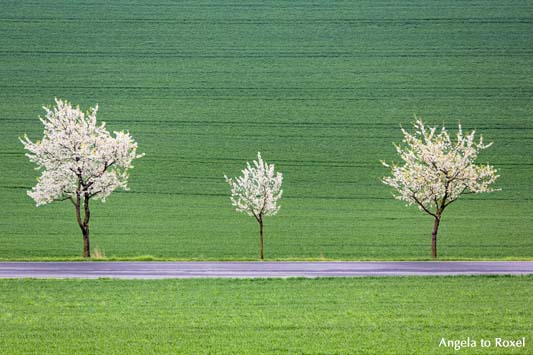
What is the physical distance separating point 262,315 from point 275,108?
50678mm

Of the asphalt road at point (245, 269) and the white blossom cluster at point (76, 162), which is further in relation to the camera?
the white blossom cluster at point (76, 162)

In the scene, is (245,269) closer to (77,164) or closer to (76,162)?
(77,164)

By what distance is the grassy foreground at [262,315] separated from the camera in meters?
20.8

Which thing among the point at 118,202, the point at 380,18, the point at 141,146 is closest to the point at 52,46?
the point at 141,146

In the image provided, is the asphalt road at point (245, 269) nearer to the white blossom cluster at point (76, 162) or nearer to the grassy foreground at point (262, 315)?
the grassy foreground at point (262, 315)

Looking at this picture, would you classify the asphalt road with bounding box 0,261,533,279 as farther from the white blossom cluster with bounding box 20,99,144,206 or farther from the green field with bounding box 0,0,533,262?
the green field with bounding box 0,0,533,262

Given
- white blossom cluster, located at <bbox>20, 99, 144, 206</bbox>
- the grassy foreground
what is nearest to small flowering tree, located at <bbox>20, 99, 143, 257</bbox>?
white blossom cluster, located at <bbox>20, 99, 144, 206</bbox>

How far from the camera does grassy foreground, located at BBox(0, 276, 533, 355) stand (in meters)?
20.8

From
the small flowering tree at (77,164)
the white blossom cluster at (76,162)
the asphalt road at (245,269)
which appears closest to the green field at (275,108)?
the small flowering tree at (77,164)

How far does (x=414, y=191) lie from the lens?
4928 centimetres

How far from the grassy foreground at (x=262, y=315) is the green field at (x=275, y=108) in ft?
60.0

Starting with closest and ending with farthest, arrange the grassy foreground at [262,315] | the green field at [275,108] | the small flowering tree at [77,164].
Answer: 1. the grassy foreground at [262,315]
2. the small flowering tree at [77,164]
3. the green field at [275,108]

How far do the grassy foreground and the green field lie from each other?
1828 cm

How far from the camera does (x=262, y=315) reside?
989 inches
